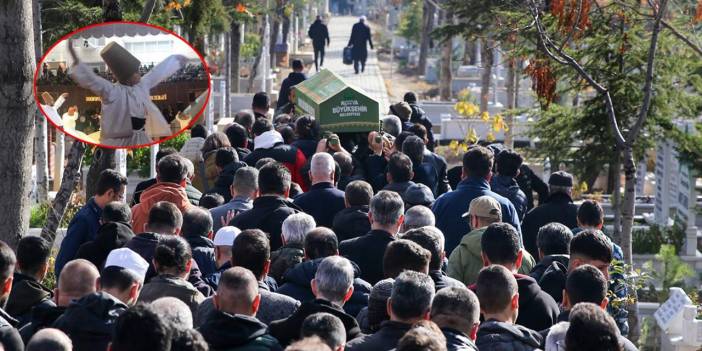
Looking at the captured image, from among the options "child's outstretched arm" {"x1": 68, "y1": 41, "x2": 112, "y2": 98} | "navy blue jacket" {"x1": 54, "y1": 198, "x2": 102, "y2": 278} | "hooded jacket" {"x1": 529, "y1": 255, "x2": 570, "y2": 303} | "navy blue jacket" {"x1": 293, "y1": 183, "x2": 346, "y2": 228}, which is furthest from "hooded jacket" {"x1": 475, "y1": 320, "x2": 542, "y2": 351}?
"child's outstretched arm" {"x1": 68, "y1": 41, "x2": 112, "y2": 98}

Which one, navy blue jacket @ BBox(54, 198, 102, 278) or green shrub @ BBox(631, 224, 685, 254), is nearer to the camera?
navy blue jacket @ BBox(54, 198, 102, 278)

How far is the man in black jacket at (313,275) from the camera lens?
7660 mm

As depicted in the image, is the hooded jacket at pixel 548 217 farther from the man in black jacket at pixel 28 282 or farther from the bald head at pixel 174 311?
the bald head at pixel 174 311

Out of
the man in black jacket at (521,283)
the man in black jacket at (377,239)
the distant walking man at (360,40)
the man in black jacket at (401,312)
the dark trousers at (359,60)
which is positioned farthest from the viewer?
the dark trousers at (359,60)

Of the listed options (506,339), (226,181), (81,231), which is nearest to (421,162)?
(226,181)

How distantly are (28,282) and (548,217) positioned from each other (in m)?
5.22

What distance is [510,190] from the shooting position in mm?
11828

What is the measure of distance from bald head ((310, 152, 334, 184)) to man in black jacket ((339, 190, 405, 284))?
168cm

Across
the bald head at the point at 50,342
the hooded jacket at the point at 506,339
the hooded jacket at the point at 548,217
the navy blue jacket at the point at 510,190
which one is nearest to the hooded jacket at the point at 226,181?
the navy blue jacket at the point at 510,190

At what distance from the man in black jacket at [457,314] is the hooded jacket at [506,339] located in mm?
198

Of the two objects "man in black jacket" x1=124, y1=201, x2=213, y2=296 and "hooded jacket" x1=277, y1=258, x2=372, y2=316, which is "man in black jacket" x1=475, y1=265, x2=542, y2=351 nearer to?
"hooded jacket" x1=277, y1=258, x2=372, y2=316

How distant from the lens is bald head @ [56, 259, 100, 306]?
673 cm

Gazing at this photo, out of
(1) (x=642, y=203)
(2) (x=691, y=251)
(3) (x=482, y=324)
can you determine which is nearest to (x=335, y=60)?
(1) (x=642, y=203)

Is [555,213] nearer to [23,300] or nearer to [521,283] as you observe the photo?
[521,283]
